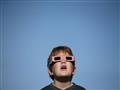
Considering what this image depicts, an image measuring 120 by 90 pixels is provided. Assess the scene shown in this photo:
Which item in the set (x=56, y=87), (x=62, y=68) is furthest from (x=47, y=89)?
(x=62, y=68)

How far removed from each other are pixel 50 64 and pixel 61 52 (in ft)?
0.33

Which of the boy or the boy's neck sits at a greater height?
the boy

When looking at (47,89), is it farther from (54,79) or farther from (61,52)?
(61,52)

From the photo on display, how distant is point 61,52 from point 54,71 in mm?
125

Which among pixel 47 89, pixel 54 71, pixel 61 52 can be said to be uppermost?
pixel 61 52

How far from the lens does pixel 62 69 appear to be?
1261 mm

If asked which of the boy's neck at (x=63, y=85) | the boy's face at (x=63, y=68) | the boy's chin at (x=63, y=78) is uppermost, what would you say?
the boy's face at (x=63, y=68)

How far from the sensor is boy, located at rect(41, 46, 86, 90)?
4.14 feet

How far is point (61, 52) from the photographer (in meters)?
1.33

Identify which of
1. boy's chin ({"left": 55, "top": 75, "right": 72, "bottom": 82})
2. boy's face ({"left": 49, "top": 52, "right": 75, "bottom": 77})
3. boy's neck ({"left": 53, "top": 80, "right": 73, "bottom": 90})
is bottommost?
boy's neck ({"left": 53, "top": 80, "right": 73, "bottom": 90})

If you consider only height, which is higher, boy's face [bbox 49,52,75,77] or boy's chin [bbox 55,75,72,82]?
boy's face [bbox 49,52,75,77]

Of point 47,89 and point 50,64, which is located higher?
point 50,64

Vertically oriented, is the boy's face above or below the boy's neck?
above

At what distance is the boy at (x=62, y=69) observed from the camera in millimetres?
1261
